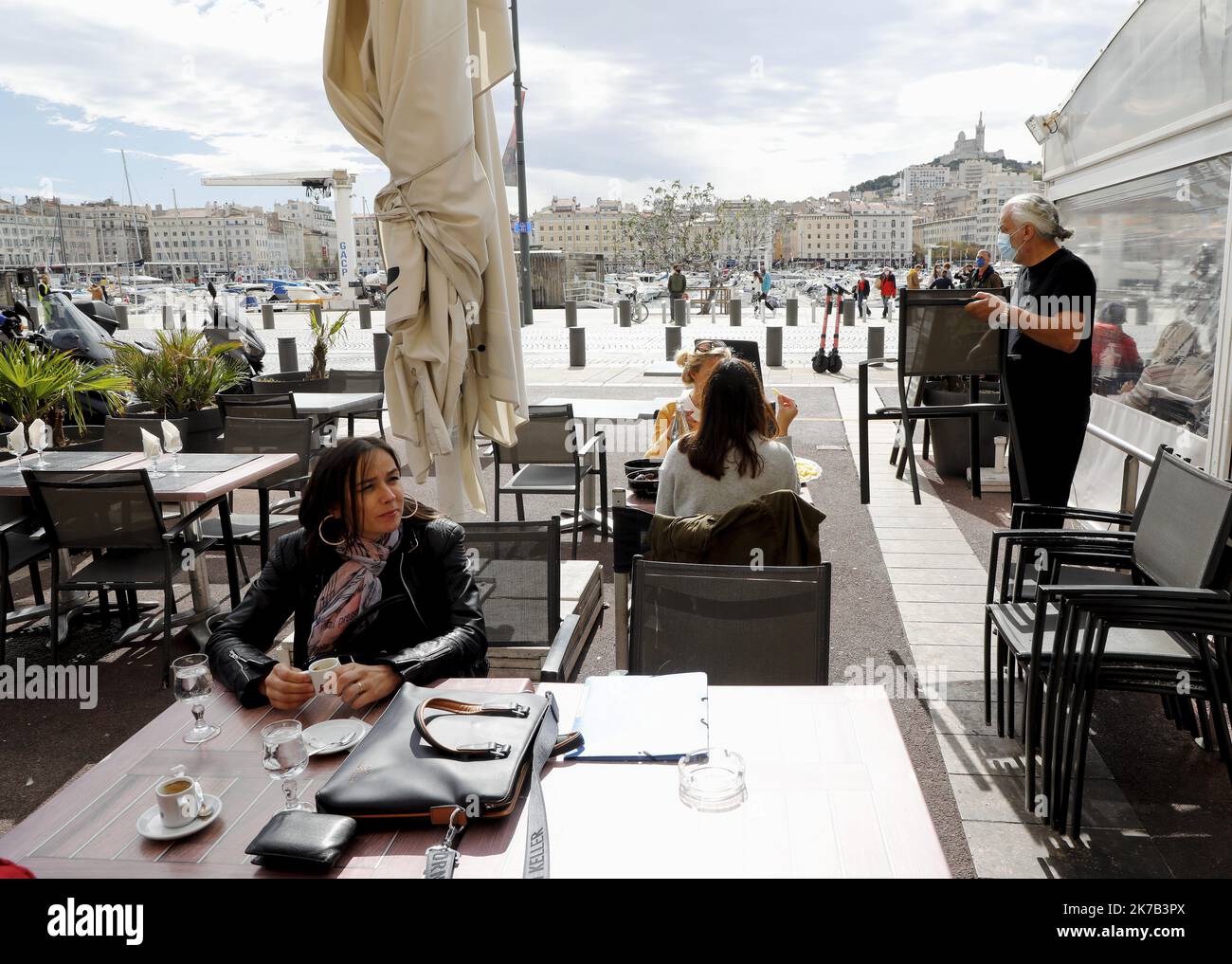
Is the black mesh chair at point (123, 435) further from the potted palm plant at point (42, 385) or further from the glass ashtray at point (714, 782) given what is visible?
the glass ashtray at point (714, 782)

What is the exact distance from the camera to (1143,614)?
261cm

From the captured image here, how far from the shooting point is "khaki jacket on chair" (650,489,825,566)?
2895mm

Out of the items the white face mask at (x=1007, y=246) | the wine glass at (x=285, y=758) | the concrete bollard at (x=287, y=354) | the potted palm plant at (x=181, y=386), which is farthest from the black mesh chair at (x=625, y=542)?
the concrete bollard at (x=287, y=354)

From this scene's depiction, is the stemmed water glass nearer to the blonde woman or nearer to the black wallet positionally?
the blonde woman

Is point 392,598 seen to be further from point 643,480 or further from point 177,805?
point 643,480

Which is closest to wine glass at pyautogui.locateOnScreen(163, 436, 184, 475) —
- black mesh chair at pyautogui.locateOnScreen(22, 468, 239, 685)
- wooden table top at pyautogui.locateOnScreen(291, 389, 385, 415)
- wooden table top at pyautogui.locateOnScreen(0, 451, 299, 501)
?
wooden table top at pyautogui.locateOnScreen(0, 451, 299, 501)

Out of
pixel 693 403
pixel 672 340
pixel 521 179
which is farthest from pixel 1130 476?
pixel 521 179

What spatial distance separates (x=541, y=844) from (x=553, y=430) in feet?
15.1

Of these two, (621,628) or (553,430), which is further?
(553,430)

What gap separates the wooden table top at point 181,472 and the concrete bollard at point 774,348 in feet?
36.7

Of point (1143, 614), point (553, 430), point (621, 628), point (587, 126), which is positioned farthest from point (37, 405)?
point (1143, 614)

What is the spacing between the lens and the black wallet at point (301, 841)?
147 cm

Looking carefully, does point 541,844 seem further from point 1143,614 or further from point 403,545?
point 1143,614

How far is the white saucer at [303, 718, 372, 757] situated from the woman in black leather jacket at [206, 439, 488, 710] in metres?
0.64
